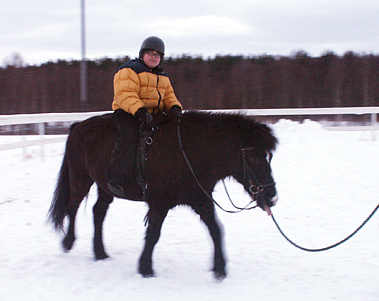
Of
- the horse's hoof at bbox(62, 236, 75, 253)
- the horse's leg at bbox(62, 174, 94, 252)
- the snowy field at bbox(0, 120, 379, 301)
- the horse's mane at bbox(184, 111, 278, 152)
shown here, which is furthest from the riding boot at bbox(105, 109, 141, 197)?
the horse's hoof at bbox(62, 236, 75, 253)

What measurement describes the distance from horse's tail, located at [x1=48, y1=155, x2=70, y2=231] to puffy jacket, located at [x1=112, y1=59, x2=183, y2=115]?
122 cm

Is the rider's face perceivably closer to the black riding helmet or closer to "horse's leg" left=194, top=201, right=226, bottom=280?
the black riding helmet

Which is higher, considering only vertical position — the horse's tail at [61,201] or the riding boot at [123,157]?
the riding boot at [123,157]

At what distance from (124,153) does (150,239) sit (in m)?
0.92

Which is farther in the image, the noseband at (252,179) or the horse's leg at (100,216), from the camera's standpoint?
the horse's leg at (100,216)

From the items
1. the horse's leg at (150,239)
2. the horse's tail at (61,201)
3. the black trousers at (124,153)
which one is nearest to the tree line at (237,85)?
the horse's tail at (61,201)

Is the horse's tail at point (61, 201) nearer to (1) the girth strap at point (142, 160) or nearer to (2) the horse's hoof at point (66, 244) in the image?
(2) the horse's hoof at point (66, 244)

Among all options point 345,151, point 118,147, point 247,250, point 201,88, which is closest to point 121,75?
point 118,147

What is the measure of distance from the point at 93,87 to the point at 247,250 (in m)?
43.7

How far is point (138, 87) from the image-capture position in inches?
152

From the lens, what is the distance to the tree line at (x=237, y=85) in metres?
44.3

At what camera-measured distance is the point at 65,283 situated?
3.56 m

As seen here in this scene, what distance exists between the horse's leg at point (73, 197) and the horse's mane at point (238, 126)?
1525 mm

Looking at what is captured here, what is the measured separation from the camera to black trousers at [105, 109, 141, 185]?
3.75 m
